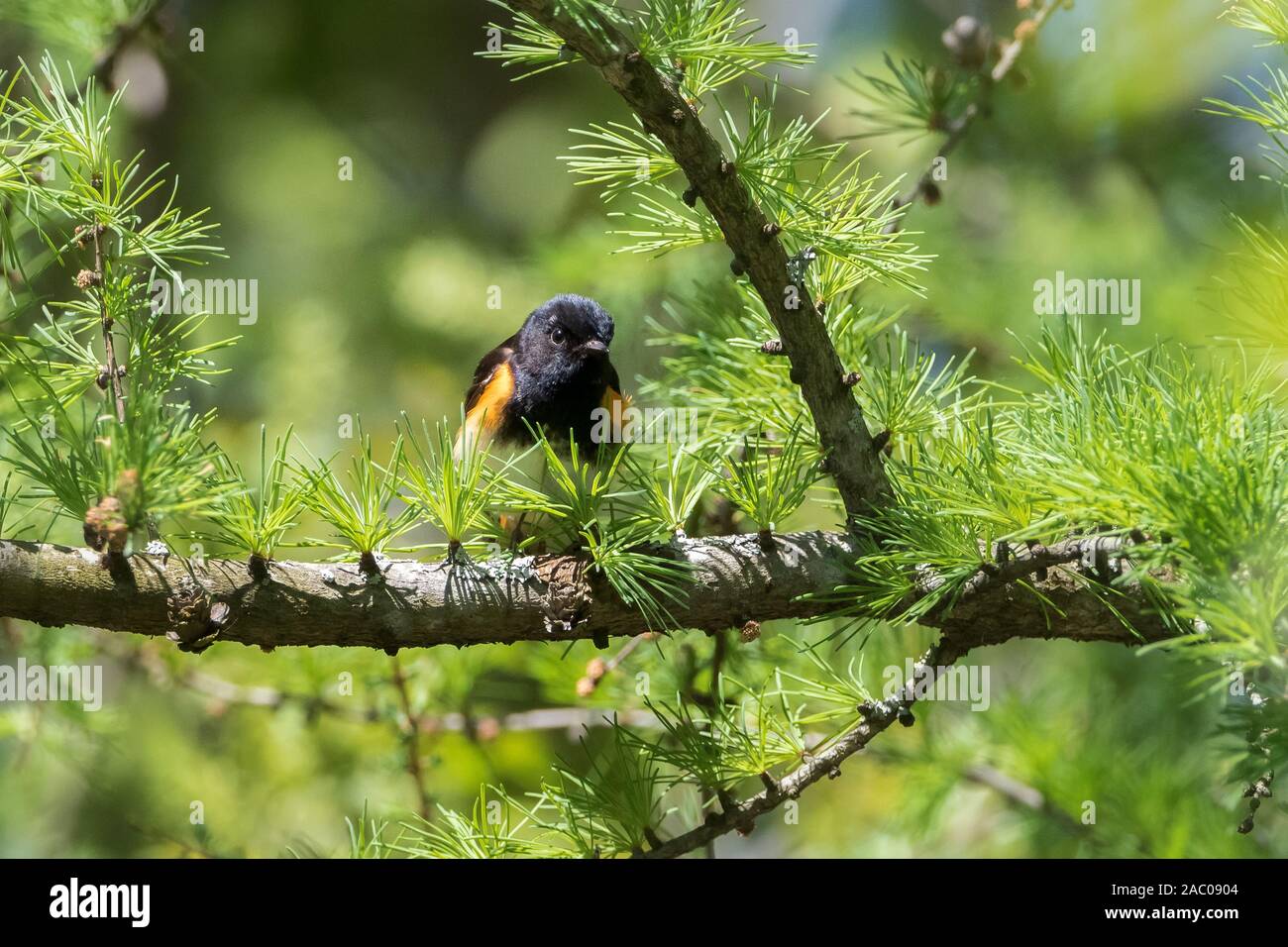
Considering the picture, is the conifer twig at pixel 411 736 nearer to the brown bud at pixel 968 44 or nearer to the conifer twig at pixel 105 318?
the conifer twig at pixel 105 318

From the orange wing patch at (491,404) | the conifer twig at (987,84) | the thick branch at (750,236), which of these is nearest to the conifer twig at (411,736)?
the orange wing patch at (491,404)

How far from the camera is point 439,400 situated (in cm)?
457

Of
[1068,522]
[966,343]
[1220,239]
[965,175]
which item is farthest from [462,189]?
[1068,522]

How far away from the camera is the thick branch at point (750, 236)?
1306mm

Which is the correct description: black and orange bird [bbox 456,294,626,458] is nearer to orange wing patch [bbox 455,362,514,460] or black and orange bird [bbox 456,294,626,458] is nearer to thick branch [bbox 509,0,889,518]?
orange wing patch [bbox 455,362,514,460]

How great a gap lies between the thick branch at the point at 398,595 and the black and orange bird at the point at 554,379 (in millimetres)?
986

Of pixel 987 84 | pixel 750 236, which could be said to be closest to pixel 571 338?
pixel 987 84

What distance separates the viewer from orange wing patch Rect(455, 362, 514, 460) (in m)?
2.58

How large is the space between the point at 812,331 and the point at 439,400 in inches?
125

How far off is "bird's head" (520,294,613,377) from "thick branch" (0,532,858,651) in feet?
3.58

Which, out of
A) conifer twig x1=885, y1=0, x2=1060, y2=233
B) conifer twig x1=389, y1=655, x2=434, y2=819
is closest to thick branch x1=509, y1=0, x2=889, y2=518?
conifer twig x1=885, y1=0, x2=1060, y2=233

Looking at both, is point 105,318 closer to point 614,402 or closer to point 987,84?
point 614,402
